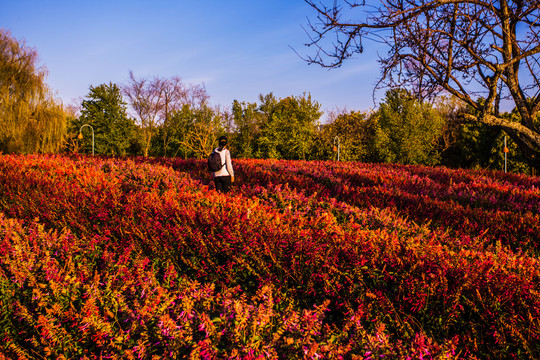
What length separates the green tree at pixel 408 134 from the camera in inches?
1220

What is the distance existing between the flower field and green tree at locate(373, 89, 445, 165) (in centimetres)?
2835

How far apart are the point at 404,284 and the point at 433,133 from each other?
107ft

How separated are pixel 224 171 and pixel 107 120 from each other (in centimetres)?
3934

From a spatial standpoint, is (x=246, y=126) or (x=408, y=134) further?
(x=246, y=126)

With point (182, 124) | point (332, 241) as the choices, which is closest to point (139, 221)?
point (332, 241)

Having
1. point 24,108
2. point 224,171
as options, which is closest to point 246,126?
point 24,108

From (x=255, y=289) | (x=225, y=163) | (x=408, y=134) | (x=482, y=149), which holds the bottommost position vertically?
(x=255, y=289)

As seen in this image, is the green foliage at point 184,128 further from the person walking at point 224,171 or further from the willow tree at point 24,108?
the person walking at point 224,171

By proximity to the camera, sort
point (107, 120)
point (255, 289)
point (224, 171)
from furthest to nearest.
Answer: point (107, 120), point (224, 171), point (255, 289)

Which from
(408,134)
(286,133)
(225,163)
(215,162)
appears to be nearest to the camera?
(215,162)

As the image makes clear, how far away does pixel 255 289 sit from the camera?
3236mm

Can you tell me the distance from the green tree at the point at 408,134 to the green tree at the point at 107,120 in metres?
30.3

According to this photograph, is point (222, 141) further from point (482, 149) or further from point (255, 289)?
point (482, 149)

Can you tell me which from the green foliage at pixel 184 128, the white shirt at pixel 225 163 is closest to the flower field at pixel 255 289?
the white shirt at pixel 225 163
